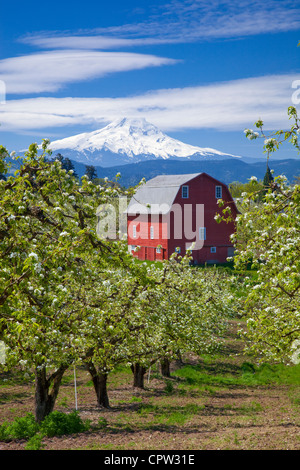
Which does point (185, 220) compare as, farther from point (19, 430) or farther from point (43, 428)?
point (19, 430)

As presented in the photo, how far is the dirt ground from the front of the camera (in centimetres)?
1480

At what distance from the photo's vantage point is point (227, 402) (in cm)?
2475

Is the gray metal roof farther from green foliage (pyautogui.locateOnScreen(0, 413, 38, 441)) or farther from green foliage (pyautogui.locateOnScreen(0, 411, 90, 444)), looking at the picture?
green foliage (pyautogui.locateOnScreen(0, 413, 38, 441))

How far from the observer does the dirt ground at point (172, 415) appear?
14.8m

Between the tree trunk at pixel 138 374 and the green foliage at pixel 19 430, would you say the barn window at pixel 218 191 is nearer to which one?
the tree trunk at pixel 138 374

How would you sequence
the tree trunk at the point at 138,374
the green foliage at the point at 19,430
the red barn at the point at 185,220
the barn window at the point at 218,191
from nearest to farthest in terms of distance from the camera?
the green foliage at the point at 19,430 → the tree trunk at the point at 138,374 → the red barn at the point at 185,220 → the barn window at the point at 218,191

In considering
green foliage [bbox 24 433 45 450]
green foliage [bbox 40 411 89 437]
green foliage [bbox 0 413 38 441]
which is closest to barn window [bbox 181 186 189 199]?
green foliage [bbox 40 411 89 437]

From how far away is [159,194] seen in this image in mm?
72875

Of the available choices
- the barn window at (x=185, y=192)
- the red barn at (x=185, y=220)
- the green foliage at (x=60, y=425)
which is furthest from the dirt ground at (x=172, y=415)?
the barn window at (x=185, y=192)

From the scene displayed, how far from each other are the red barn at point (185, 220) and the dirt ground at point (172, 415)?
120 feet

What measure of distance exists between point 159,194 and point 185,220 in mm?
6464

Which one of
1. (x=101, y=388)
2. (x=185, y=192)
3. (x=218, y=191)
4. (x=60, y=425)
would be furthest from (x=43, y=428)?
(x=218, y=191)

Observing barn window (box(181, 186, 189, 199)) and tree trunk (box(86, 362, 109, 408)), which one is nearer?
tree trunk (box(86, 362, 109, 408))
